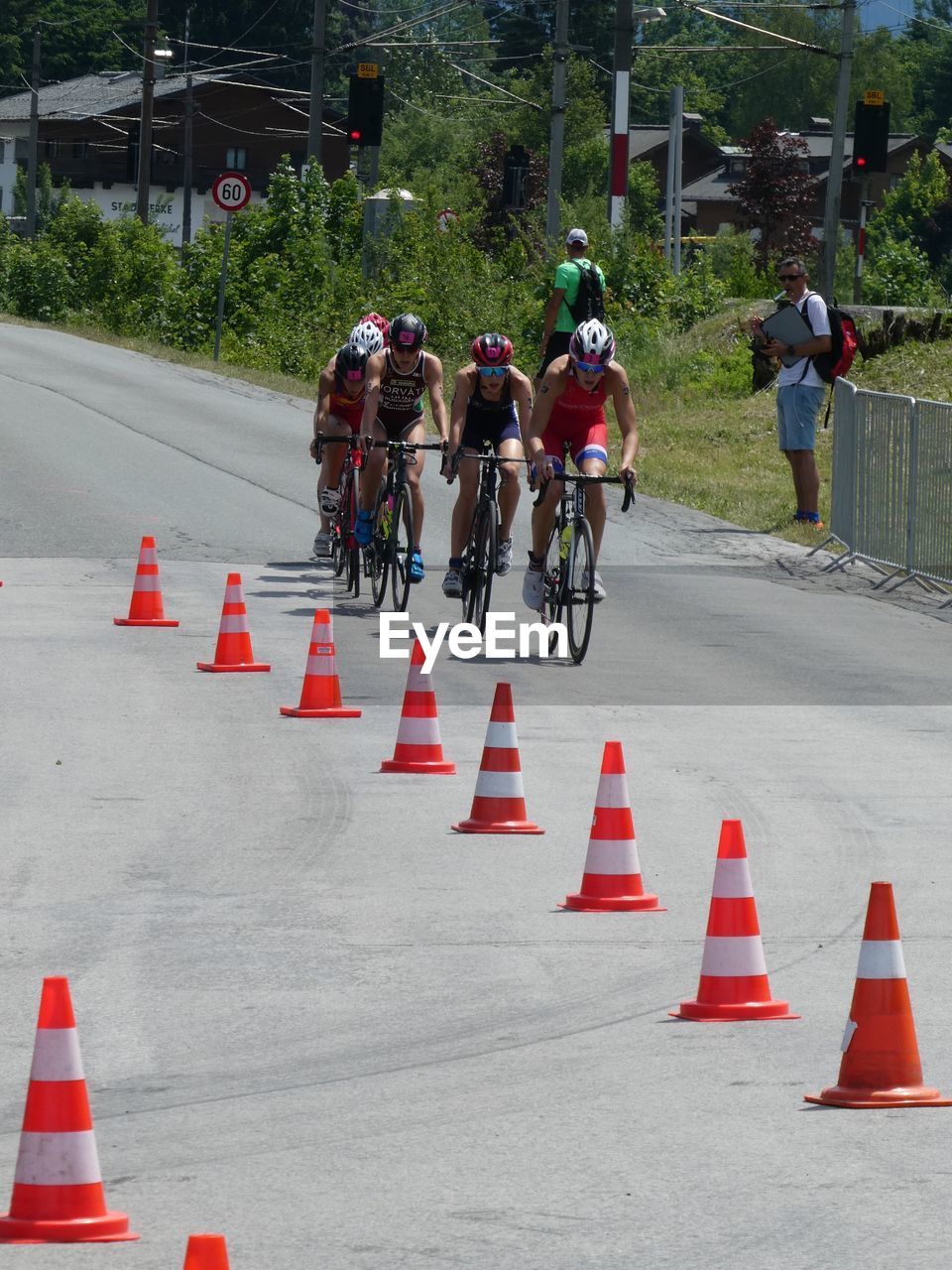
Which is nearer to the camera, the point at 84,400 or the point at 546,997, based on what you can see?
the point at 546,997

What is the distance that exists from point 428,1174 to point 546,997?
1.55 meters

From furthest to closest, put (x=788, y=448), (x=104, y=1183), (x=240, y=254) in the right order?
(x=240, y=254)
(x=788, y=448)
(x=104, y=1183)

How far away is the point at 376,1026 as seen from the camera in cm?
605

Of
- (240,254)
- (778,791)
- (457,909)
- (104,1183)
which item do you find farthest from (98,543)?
(240,254)

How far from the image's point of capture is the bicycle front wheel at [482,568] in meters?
13.5

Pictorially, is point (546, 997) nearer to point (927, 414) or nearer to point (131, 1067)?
point (131, 1067)

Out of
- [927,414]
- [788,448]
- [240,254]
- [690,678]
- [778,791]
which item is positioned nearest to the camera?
[778,791]

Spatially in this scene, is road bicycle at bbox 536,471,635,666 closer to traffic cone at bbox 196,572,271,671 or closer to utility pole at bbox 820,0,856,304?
traffic cone at bbox 196,572,271,671

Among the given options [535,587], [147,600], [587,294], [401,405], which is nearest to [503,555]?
[535,587]

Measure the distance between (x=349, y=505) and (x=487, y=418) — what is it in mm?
1614

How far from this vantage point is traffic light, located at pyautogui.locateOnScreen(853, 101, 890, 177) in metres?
33.4

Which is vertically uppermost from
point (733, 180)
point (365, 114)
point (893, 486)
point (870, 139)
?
point (733, 180)

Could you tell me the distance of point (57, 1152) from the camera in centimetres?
430

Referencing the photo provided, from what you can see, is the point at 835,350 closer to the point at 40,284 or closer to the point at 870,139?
the point at 870,139
